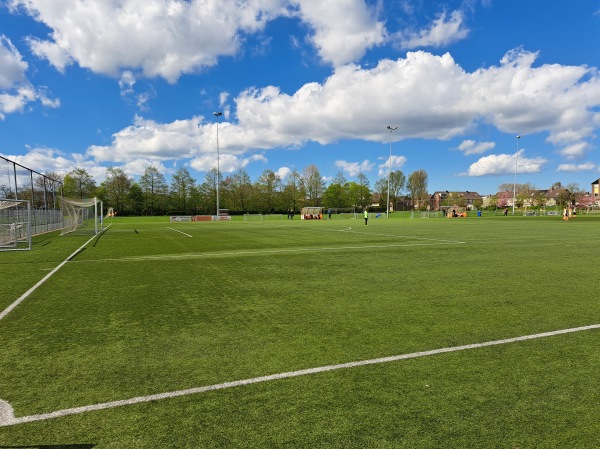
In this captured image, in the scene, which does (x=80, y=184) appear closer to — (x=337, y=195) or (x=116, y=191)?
(x=116, y=191)

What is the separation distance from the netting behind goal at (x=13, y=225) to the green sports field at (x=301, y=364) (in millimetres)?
11633

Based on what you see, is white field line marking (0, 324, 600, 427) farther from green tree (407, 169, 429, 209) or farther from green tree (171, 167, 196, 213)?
green tree (407, 169, 429, 209)

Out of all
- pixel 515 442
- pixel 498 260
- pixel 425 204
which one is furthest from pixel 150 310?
pixel 425 204

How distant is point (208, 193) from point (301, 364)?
9370 cm

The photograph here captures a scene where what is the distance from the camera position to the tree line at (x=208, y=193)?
87.8 metres

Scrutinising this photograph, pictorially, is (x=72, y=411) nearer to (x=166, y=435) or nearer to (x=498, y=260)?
(x=166, y=435)

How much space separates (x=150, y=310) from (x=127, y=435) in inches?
153

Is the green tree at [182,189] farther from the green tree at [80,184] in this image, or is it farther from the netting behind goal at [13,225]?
the netting behind goal at [13,225]

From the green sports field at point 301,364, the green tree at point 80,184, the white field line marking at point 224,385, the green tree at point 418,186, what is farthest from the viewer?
the green tree at point 418,186

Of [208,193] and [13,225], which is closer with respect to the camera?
[13,225]

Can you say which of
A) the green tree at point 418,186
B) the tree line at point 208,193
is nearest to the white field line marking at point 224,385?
the tree line at point 208,193

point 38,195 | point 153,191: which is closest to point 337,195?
point 153,191

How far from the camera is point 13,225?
19.3 meters

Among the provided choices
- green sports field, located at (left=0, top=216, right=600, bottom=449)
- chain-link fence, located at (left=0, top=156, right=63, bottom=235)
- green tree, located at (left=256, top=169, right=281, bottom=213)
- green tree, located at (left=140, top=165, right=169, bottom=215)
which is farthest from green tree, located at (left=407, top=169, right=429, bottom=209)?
green sports field, located at (left=0, top=216, right=600, bottom=449)
